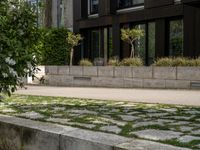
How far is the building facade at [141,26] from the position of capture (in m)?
19.8

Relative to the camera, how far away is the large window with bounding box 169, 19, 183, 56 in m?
21.2

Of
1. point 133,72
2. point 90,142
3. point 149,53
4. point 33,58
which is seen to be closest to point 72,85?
point 133,72

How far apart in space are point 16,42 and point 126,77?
35.1 feet

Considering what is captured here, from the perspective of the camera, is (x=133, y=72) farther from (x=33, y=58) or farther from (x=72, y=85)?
(x=33, y=58)

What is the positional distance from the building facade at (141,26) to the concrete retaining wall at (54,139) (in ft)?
42.5

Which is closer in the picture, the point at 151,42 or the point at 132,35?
the point at 132,35

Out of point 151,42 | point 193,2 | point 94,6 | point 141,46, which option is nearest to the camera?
point 193,2

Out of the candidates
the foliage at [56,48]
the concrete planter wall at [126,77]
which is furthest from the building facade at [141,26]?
the concrete planter wall at [126,77]

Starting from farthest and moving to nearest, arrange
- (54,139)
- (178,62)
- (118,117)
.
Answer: (178,62) → (118,117) → (54,139)

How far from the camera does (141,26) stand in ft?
77.6

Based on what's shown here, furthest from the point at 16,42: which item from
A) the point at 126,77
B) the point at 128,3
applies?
the point at 128,3

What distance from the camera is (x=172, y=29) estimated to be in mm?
21688

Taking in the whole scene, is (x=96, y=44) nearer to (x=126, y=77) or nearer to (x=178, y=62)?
(x=126, y=77)

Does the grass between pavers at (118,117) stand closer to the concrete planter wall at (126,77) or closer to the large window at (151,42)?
the concrete planter wall at (126,77)
